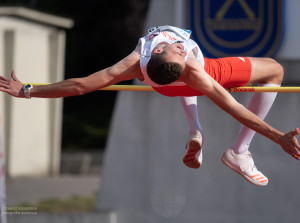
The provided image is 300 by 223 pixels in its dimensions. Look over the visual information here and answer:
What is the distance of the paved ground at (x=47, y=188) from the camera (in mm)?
16109

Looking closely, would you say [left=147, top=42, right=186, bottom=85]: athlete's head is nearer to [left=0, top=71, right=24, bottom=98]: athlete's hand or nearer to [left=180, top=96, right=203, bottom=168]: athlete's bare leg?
[left=180, top=96, right=203, bottom=168]: athlete's bare leg

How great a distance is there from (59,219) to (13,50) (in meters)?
6.89

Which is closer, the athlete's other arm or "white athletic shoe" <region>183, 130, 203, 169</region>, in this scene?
the athlete's other arm

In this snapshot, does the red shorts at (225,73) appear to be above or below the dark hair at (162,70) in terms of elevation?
below

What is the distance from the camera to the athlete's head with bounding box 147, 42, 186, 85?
23.3ft

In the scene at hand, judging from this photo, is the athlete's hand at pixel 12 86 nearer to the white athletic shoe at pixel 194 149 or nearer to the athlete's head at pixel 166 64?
the athlete's head at pixel 166 64

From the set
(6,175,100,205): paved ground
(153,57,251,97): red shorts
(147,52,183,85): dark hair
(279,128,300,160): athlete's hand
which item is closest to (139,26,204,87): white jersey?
(147,52,183,85): dark hair

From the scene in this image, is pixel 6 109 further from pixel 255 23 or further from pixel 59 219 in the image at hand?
pixel 255 23

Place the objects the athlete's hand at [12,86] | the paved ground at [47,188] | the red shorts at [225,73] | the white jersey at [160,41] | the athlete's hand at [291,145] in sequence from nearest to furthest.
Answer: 1. the athlete's hand at [291,145]
2. the white jersey at [160,41]
3. the athlete's hand at [12,86]
4. the red shorts at [225,73]
5. the paved ground at [47,188]

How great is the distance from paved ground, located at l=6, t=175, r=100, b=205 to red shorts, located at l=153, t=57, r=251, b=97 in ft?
26.3

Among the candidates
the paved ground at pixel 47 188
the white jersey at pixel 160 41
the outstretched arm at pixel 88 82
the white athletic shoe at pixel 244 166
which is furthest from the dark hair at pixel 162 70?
the paved ground at pixel 47 188

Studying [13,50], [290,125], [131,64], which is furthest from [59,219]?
[13,50]

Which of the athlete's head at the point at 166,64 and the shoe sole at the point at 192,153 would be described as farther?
the shoe sole at the point at 192,153

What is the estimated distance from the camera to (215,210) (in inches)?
471
